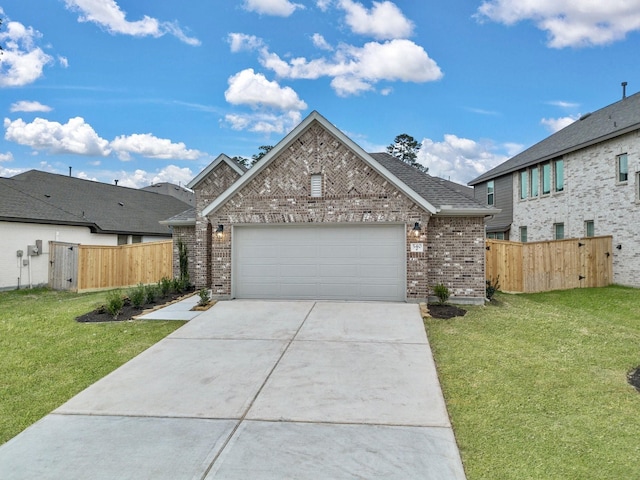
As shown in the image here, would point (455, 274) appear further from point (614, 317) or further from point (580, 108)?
point (580, 108)

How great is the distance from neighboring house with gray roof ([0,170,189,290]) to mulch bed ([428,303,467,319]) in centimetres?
1589

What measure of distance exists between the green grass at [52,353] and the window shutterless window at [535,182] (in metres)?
18.6

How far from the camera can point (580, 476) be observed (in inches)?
127

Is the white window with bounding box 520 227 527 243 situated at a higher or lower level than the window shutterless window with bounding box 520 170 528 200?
lower

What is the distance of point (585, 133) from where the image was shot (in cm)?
1728

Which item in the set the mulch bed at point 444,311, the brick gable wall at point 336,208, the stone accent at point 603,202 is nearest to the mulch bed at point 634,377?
the mulch bed at point 444,311

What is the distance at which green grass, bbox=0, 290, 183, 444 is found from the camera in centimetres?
489

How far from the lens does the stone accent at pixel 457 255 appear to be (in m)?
11.2

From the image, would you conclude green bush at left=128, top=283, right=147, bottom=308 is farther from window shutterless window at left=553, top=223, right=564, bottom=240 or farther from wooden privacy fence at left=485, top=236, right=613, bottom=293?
window shutterless window at left=553, top=223, right=564, bottom=240

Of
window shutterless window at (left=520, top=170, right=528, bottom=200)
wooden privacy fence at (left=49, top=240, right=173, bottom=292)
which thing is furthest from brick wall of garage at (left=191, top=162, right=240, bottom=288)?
window shutterless window at (left=520, top=170, right=528, bottom=200)

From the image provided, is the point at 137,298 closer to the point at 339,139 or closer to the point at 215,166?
the point at 215,166

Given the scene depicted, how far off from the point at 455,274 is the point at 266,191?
6029mm

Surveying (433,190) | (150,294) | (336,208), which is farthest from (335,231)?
(150,294)

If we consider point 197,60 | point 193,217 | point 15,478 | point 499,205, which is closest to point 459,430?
point 15,478
